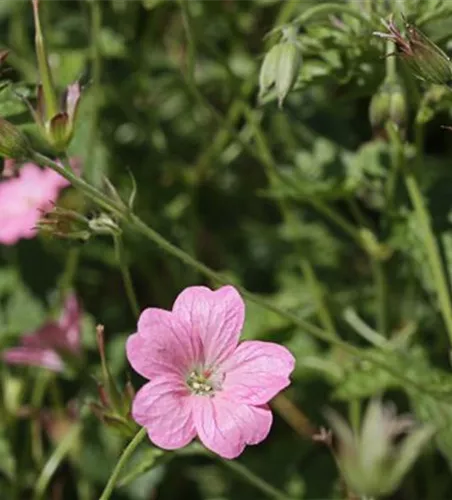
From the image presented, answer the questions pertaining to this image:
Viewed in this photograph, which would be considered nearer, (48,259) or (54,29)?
(48,259)

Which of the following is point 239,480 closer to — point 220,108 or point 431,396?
point 431,396

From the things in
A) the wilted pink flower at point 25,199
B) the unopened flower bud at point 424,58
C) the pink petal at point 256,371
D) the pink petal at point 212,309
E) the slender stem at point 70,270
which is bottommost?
the slender stem at point 70,270

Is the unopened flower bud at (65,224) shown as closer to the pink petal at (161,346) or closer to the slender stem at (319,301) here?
the pink petal at (161,346)

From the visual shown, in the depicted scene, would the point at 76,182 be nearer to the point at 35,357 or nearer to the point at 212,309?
the point at 212,309

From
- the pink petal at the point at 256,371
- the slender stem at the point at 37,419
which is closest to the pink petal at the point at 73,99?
the pink petal at the point at 256,371

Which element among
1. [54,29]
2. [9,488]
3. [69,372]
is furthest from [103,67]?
[9,488]

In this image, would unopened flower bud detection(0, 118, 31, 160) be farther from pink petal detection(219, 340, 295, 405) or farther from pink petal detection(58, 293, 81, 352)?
pink petal detection(58, 293, 81, 352)
